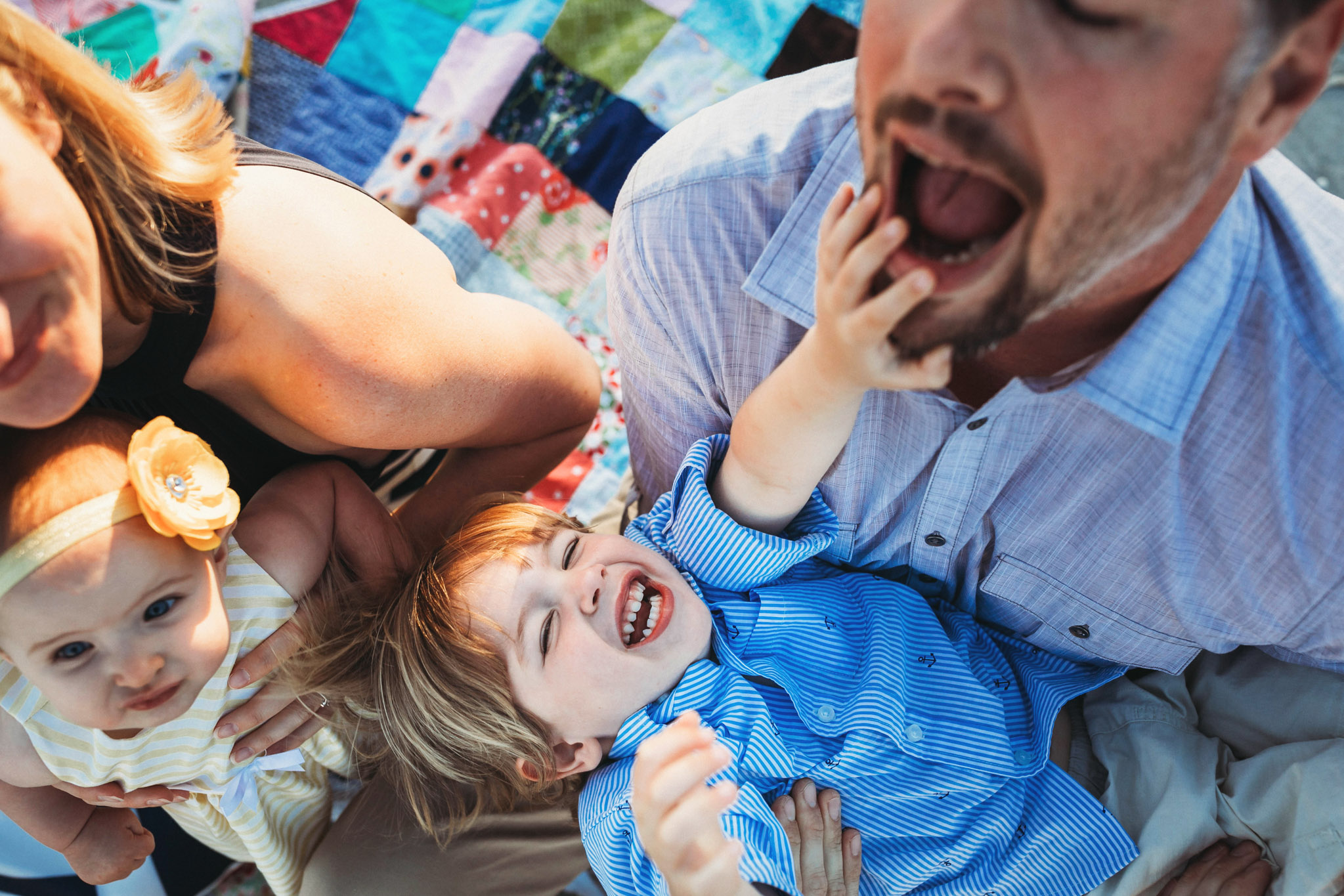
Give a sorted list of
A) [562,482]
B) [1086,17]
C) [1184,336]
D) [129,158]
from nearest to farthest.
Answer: [1086,17] < [1184,336] < [129,158] < [562,482]

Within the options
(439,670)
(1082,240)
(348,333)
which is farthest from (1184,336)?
(439,670)

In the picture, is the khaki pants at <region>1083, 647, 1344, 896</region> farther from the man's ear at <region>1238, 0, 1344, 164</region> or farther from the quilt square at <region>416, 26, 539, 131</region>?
the quilt square at <region>416, 26, 539, 131</region>

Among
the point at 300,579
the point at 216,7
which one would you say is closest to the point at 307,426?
the point at 300,579

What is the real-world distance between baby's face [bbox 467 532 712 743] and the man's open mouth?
2.36ft

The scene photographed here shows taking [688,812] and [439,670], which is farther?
[439,670]

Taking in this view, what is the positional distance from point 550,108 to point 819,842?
67.2 inches

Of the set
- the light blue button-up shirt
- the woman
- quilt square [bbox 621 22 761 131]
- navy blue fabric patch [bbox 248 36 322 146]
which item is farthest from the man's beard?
navy blue fabric patch [bbox 248 36 322 146]

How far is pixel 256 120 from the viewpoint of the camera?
2.06m

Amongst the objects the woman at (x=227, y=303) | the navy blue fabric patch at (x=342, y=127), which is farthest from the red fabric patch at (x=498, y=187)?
the woman at (x=227, y=303)

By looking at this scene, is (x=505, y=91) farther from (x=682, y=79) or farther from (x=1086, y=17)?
(x=1086, y=17)

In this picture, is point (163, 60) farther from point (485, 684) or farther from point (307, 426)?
point (485, 684)

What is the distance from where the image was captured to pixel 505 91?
209 centimetres

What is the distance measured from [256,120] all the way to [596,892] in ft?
6.32

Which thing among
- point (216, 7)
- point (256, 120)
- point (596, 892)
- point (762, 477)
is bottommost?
point (596, 892)
